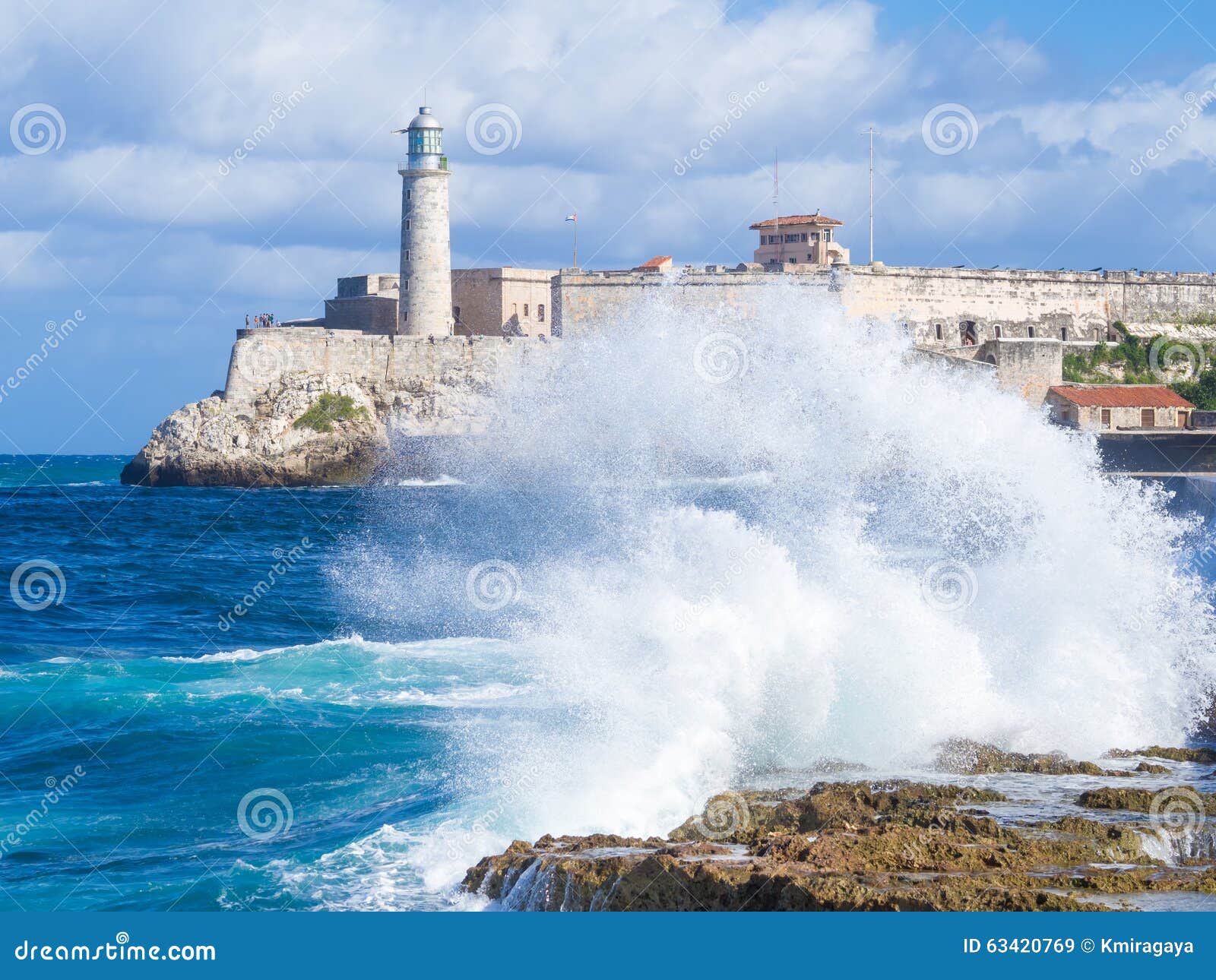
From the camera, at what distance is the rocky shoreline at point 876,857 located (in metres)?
6.71

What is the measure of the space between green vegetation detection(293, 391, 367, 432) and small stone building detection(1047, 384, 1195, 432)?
19644 mm

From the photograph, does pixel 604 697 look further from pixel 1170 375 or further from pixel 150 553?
pixel 1170 375

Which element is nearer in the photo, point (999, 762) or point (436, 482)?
point (999, 762)

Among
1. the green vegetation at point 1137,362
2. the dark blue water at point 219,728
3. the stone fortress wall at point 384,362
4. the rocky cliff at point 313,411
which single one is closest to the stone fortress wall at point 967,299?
the green vegetation at point 1137,362

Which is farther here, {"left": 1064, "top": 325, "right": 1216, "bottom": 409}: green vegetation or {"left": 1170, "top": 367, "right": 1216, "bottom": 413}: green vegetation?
{"left": 1064, "top": 325, "right": 1216, "bottom": 409}: green vegetation

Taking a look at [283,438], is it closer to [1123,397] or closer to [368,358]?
[368,358]

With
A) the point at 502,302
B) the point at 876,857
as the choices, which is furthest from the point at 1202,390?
the point at 876,857

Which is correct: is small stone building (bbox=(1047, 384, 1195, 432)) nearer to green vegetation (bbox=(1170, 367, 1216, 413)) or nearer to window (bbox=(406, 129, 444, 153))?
green vegetation (bbox=(1170, 367, 1216, 413))

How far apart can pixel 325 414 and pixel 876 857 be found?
35.7 metres

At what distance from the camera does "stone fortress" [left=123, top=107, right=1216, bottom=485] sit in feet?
136

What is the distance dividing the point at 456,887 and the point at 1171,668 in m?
6.75

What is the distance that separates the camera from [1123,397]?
37500mm

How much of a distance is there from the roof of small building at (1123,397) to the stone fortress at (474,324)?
3.01ft

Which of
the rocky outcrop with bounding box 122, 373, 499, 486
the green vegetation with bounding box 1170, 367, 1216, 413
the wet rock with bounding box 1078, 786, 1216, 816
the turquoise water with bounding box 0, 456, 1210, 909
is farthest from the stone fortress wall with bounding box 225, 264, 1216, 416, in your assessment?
the wet rock with bounding box 1078, 786, 1216, 816
